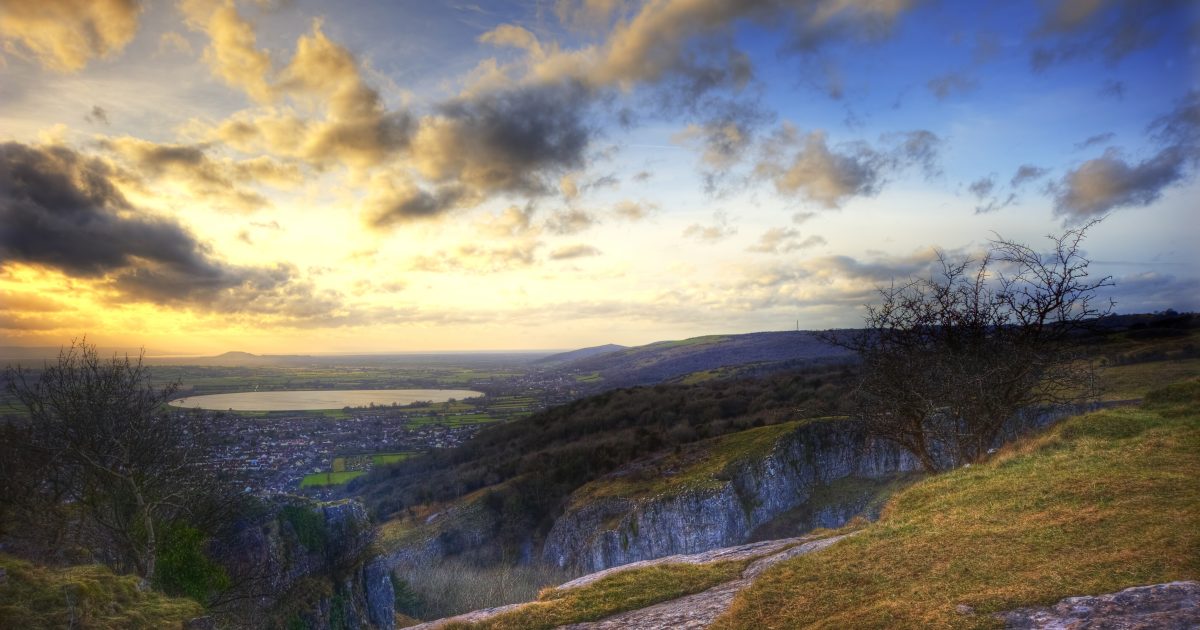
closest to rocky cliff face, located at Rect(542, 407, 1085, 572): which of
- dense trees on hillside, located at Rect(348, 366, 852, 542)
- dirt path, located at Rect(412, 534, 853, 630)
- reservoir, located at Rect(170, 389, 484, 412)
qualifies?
dense trees on hillside, located at Rect(348, 366, 852, 542)

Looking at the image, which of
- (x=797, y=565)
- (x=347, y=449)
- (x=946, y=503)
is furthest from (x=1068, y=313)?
(x=347, y=449)

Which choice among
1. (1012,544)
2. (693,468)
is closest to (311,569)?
(693,468)

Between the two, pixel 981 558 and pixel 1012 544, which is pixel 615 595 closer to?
pixel 981 558

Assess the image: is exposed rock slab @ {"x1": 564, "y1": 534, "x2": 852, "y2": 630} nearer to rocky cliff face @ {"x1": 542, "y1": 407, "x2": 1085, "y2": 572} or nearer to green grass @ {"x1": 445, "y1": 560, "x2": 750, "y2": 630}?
green grass @ {"x1": 445, "y1": 560, "x2": 750, "y2": 630}

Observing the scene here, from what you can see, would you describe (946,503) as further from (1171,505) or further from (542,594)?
(542,594)

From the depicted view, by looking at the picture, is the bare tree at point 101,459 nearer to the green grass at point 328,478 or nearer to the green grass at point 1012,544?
the green grass at point 1012,544
